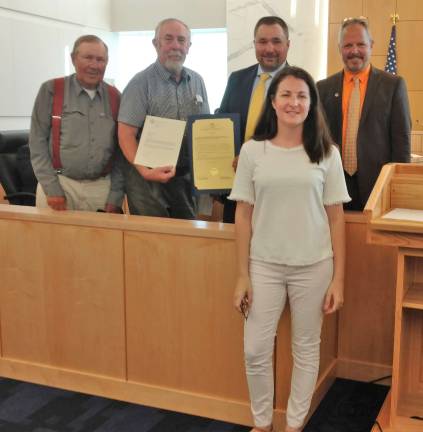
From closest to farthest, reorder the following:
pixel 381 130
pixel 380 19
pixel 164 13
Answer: pixel 381 130, pixel 164 13, pixel 380 19

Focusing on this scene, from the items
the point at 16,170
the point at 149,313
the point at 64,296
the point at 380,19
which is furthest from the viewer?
the point at 380,19

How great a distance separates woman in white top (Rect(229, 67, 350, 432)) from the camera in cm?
226

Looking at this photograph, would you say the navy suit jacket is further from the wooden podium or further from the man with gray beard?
the wooden podium

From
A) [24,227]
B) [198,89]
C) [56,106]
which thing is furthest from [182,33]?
[24,227]

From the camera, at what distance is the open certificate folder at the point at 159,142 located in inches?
120

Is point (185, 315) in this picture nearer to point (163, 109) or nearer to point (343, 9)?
point (163, 109)

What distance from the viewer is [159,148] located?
3074 millimetres

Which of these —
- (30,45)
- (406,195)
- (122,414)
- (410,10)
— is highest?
(410,10)

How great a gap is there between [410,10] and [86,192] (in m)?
7.32

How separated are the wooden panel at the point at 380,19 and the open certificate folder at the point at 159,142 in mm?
6878

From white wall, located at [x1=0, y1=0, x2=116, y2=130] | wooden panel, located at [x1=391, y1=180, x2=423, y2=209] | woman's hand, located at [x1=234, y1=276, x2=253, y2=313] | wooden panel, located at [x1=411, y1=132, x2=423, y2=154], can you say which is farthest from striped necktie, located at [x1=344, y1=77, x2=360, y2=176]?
wooden panel, located at [x1=411, y1=132, x2=423, y2=154]

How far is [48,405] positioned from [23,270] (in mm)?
647

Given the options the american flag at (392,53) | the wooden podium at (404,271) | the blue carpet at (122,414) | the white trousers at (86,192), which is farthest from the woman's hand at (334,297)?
the american flag at (392,53)

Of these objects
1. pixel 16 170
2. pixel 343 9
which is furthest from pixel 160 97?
pixel 343 9
